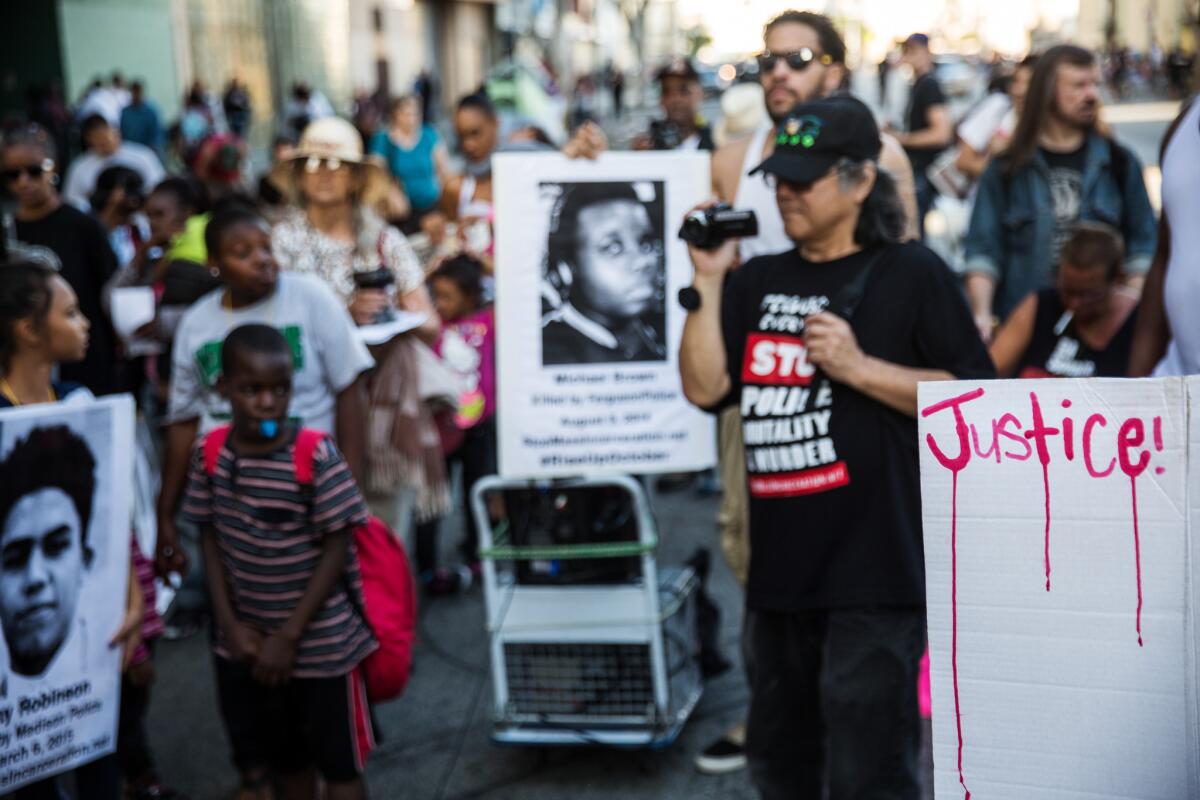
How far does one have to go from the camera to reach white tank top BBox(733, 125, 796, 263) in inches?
152

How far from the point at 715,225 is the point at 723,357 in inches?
12.9

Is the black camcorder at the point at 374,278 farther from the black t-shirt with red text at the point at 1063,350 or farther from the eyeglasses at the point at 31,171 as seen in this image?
the eyeglasses at the point at 31,171

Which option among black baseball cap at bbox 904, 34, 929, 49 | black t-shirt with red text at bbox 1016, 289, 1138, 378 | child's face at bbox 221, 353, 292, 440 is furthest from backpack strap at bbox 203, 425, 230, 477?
black baseball cap at bbox 904, 34, 929, 49

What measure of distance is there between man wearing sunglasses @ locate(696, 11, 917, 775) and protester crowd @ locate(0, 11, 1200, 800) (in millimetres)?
10

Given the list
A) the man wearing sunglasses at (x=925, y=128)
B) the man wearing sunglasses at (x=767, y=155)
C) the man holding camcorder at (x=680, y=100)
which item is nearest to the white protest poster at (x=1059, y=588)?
the man wearing sunglasses at (x=767, y=155)

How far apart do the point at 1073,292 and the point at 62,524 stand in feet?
10.3

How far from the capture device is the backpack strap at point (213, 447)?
3508mm

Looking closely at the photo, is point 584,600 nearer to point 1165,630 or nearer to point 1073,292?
point 1073,292

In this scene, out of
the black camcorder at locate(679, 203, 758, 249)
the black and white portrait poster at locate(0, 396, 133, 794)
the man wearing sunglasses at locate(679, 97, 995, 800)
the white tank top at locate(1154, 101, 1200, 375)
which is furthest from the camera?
the black camcorder at locate(679, 203, 758, 249)

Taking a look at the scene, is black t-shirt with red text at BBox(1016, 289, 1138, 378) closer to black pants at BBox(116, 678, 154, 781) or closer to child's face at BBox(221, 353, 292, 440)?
child's face at BBox(221, 353, 292, 440)

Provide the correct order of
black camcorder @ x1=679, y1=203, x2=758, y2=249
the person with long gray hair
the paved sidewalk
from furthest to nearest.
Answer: the person with long gray hair
the paved sidewalk
black camcorder @ x1=679, y1=203, x2=758, y2=249

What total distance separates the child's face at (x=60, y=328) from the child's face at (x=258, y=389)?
44 centimetres

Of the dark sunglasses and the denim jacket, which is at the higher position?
the dark sunglasses

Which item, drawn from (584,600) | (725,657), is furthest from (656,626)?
(725,657)
